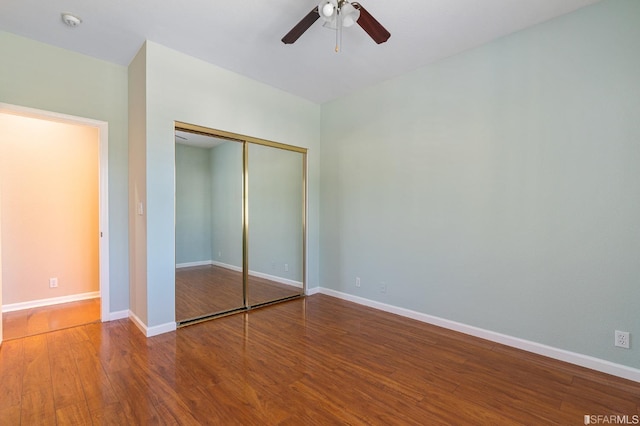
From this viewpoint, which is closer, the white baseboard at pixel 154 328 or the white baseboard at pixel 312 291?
the white baseboard at pixel 154 328

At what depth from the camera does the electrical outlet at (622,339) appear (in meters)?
2.20

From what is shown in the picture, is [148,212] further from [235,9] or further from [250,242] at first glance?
[235,9]

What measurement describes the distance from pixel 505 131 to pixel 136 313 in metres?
4.22

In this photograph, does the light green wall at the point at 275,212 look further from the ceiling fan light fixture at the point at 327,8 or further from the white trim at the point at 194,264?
the ceiling fan light fixture at the point at 327,8

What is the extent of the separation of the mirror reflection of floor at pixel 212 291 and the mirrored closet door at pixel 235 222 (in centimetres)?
1

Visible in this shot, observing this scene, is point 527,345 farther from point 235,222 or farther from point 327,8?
point 235,222

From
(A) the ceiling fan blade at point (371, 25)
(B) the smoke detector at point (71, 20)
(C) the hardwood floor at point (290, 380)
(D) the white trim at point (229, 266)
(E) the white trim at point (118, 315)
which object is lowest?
(C) the hardwood floor at point (290, 380)

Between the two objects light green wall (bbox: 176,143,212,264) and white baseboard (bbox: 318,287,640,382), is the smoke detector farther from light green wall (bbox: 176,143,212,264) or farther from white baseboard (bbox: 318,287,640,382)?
white baseboard (bbox: 318,287,640,382)

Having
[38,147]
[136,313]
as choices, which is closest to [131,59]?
[38,147]

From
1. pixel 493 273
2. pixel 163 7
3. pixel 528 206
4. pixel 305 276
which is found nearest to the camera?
pixel 163 7

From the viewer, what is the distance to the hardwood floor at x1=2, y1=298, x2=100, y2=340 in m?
3.03

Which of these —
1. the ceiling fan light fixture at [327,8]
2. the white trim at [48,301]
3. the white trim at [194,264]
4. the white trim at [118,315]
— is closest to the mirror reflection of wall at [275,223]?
the white trim at [194,264]

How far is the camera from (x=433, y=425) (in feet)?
5.58

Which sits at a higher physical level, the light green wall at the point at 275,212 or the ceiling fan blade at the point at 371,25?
the ceiling fan blade at the point at 371,25
